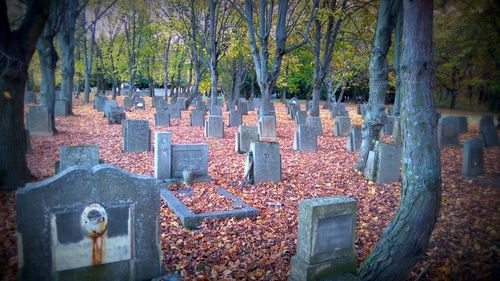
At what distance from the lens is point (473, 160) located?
907 cm

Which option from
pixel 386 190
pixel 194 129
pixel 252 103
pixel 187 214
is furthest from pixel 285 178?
pixel 252 103

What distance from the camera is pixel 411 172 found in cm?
431

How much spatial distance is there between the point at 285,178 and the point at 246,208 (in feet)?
8.50

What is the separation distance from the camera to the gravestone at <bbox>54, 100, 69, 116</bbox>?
2091 cm

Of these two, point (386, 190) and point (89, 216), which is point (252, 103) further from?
point (89, 216)

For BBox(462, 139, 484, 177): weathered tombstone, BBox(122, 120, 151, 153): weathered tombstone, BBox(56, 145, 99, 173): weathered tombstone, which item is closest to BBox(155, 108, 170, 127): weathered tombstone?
BBox(122, 120, 151, 153): weathered tombstone

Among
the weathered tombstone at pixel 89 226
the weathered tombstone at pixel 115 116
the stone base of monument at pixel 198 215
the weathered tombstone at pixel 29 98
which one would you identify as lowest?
the stone base of monument at pixel 198 215

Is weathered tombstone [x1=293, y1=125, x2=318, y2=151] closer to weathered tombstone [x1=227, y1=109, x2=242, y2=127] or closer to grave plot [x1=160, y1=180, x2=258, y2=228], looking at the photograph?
grave plot [x1=160, y1=180, x2=258, y2=228]

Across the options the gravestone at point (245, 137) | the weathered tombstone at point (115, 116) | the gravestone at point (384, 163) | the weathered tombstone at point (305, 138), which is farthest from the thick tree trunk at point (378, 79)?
the weathered tombstone at point (115, 116)

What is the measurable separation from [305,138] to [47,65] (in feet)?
34.0

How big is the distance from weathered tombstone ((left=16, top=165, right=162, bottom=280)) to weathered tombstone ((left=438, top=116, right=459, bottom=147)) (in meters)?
11.4

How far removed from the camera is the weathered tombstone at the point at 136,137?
11.5 metres

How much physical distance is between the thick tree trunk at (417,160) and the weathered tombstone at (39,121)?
515 inches

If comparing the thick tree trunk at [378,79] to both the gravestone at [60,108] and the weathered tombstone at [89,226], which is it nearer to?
the weathered tombstone at [89,226]
